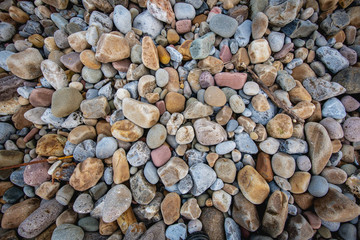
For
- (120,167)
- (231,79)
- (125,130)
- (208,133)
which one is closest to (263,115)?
(231,79)

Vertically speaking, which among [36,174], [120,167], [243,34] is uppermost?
[243,34]

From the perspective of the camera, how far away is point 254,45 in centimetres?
154

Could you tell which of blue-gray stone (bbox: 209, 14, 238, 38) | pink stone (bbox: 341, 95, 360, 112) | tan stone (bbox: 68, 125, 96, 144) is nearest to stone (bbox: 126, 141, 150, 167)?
tan stone (bbox: 68, 125, 96, 144)

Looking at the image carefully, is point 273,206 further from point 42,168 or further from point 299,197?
point 42,168

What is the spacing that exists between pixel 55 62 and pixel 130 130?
1.11 meters

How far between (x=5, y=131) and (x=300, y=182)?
111 inches

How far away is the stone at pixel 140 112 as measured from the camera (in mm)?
1391

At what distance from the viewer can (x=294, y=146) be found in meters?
1.46

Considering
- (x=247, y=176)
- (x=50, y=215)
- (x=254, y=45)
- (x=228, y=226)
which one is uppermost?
(x=254, y=45)

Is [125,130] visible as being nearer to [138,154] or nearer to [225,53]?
[138,154]

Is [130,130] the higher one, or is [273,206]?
[130,130]

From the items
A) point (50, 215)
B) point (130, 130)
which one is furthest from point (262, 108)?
point (50, 215)

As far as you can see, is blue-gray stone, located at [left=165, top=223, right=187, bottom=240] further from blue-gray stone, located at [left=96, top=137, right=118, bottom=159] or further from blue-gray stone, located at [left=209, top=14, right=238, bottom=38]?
blue-gray stone, located at [left=209, top=14, right=238, bottom=38]

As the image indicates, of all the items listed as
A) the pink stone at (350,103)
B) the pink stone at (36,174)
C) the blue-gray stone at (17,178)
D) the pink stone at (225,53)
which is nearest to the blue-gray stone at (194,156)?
the pink stone at (225,53)
